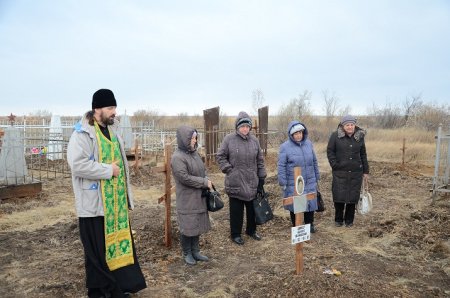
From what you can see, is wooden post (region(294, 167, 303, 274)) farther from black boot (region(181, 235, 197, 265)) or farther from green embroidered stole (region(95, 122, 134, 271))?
green embroidered stole (region(95, 122, 134, 271))

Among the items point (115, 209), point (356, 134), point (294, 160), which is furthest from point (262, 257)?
point (356, 134)

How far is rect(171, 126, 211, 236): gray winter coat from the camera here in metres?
4.14

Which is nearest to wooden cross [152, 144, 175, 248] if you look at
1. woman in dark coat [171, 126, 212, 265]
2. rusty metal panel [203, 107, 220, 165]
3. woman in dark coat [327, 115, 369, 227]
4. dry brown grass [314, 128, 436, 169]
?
woman in dark coat [171, 126, 212, 265]

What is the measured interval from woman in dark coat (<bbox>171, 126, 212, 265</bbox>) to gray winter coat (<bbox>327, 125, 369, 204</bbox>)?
229cm

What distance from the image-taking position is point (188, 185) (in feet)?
13.7

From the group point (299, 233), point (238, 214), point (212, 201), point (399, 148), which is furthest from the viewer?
point (399, 148)

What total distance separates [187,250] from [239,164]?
1.22 meters

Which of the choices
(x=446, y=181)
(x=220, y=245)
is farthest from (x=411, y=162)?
(x=220, y=245)

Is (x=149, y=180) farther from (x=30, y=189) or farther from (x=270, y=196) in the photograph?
(x=270, y=196)

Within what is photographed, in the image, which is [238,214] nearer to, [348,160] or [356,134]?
[348,160]

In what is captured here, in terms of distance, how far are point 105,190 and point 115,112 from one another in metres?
0.65

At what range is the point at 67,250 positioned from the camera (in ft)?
16.4

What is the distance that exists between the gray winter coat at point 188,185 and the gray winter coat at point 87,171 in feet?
3.70

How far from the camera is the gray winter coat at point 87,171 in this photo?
9.91ft
